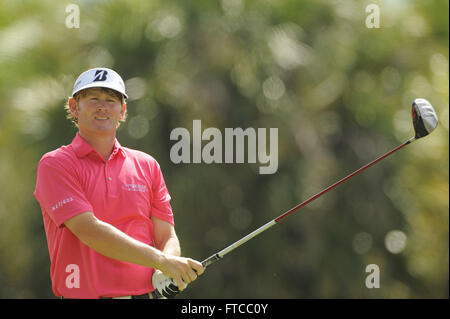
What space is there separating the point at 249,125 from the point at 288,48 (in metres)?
0.86

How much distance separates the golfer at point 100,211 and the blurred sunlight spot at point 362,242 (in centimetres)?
424

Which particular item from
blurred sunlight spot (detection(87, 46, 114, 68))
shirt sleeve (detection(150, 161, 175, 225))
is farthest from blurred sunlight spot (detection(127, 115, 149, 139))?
shirt sleeve (detection(150, 161, 175, 225))

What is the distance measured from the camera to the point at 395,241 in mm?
6254

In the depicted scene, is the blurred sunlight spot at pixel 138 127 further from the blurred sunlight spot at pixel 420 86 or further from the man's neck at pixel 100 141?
the man's neck at pixel 100 141

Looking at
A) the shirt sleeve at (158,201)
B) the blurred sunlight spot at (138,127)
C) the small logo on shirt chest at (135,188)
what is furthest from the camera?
the blurred sunlight spot at (138,127)

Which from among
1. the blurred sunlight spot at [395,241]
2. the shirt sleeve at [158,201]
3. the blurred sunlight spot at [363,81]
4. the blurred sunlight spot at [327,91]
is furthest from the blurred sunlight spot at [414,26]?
the shirt sleeve at [158,201]

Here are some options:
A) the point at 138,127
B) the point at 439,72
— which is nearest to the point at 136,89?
the point at 138,127

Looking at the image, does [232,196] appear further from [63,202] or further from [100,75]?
[63,202]

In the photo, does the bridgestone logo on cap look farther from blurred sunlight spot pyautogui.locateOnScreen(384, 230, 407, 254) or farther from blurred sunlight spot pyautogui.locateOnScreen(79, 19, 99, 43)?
blurred sunlight spot pyautogui.locateOnScreen(384, 230, 407, 254)

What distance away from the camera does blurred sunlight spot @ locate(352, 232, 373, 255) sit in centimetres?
611

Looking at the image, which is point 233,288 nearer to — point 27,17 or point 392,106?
point 392,106

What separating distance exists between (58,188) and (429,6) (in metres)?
6.39

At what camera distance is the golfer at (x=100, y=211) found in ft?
6.39

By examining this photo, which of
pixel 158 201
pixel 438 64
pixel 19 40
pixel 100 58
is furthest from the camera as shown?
pixel 438 64
